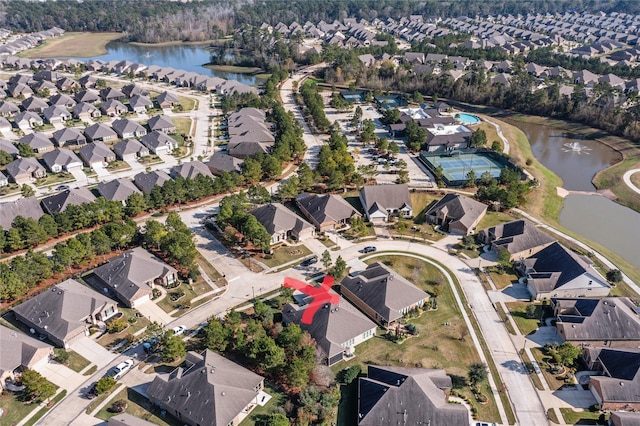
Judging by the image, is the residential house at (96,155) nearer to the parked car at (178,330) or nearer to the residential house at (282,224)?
the residential house at (282,224)

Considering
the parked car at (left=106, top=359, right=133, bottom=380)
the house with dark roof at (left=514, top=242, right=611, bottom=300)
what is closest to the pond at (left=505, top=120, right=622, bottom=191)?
the house with dark roof at (left=514, top=242, right=611, bottom=300)

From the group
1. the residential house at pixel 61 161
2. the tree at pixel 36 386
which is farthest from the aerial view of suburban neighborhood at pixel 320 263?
the residential house at pixel 61 161

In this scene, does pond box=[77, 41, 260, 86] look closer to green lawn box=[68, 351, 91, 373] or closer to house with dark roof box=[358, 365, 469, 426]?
green lawn box=[68, 351, 91, 373]

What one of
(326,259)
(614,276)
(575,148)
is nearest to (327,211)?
(326,259)

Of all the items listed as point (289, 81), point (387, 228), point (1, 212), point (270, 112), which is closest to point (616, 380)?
point (387, 228)

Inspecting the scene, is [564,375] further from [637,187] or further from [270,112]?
[270,112]

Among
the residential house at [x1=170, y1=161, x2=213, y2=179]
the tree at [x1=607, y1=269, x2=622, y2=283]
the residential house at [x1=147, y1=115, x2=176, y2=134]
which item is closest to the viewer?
the tree at [x1=607, y1=269, x2=622, y2=283]
